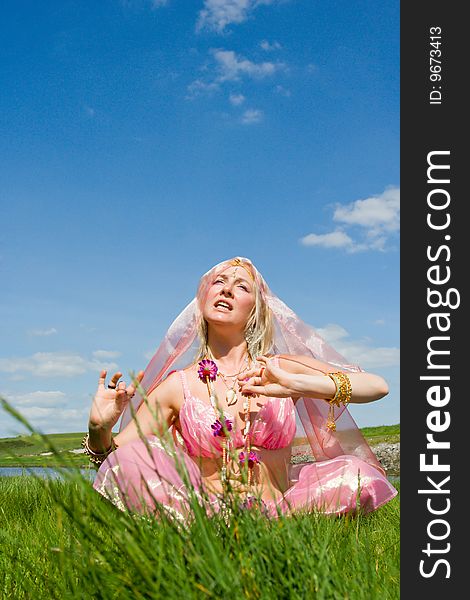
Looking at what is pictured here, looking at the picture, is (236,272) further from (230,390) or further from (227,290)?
(230,390)

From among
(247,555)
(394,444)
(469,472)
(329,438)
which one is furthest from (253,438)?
(394,444)

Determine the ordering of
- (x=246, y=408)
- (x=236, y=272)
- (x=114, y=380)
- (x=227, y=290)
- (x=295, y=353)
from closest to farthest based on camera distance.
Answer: (x=114, y=380) < (x=246, y=408) < (x=227, y=290) < (x=236, y=272) < (x=295, y=353)

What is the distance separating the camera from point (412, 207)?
2.16 m

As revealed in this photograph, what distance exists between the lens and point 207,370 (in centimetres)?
442

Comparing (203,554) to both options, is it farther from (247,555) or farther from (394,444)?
(394,444)

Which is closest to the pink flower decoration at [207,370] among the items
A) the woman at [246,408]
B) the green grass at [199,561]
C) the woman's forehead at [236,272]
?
the woman at [246,408]

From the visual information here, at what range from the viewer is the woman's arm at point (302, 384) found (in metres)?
3.30

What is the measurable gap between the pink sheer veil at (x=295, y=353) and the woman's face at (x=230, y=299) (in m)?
0.18

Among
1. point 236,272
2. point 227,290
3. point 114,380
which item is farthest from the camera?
point 236,272

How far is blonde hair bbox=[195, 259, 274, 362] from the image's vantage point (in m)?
4.56

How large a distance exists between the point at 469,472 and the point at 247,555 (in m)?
0.78

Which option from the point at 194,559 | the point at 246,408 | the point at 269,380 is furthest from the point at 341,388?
the point at 194,559

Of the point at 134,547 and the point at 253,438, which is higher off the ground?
the point at 253,438

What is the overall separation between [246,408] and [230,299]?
696mm
